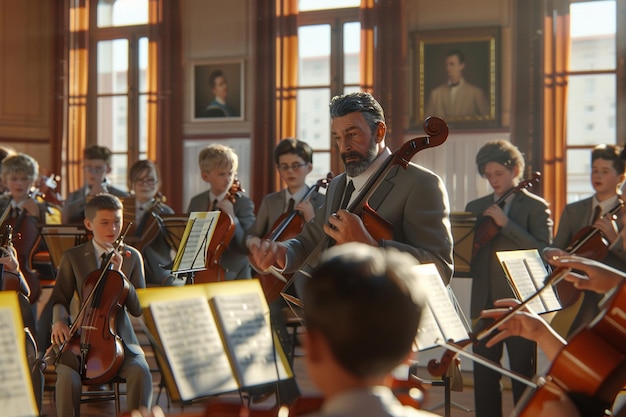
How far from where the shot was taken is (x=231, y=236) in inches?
180

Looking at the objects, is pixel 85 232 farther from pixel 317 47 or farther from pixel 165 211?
pixel 317 47

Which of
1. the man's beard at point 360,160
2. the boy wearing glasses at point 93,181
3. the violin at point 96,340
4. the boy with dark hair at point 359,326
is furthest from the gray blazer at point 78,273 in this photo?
the boy with dark hair at point 359,326

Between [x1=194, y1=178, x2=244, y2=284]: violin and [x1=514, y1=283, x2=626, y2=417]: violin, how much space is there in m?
2.75

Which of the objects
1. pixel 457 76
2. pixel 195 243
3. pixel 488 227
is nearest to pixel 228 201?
pixel 195 243

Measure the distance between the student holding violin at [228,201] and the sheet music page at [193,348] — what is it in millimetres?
2828

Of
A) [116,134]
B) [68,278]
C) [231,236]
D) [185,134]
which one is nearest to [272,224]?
[231,236]

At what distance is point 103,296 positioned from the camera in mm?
3432

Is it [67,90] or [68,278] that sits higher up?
[67,90]

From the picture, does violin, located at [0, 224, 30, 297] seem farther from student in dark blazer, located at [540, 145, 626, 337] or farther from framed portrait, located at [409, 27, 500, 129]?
framed portrait, located at [409, 27, 500, 129]

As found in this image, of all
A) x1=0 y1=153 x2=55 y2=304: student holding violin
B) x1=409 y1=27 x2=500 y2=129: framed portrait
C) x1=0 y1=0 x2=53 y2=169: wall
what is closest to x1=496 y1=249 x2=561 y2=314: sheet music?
x1=0 y1=153 x2=55 y2=304: student holding violin

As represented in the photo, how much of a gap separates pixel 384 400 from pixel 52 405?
12.7 ft

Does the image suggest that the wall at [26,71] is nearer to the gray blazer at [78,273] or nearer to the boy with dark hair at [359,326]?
the gray blazer at [78,273]

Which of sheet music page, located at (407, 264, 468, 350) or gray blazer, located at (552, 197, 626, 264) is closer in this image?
sheet music page, located at (407, 264, 468, 350)

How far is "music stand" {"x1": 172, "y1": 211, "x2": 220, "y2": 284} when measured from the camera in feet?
12.1
